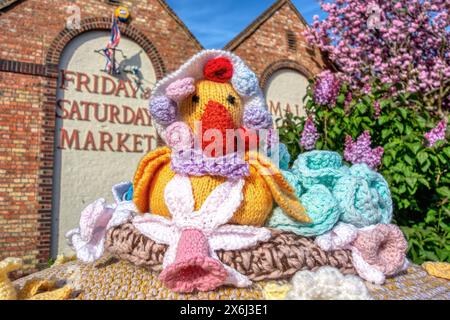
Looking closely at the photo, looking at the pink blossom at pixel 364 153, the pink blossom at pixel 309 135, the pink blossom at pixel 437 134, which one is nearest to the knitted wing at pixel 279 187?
the pink blossom at pixel 364 153

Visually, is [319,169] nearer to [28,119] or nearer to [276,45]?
[28,119]

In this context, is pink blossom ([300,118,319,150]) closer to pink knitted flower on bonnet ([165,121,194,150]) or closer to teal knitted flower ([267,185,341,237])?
teal knitted flower ([267,185,341,237])

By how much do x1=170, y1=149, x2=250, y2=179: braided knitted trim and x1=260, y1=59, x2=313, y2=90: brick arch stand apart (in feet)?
20.4

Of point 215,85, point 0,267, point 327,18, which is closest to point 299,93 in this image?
point 327,18

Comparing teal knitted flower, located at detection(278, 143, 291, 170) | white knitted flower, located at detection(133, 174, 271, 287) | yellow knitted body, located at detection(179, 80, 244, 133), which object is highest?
yellow knitted body, located at detection(179, 80, 244, 133)

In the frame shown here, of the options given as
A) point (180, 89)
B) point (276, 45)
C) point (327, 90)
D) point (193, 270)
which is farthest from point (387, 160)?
point (276, 45)

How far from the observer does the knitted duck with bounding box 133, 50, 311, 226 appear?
146 cm

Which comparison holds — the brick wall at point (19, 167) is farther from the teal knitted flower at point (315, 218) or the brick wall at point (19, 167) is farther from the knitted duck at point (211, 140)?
the teal knitted flower at point (315, 218)

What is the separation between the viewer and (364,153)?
104 inches

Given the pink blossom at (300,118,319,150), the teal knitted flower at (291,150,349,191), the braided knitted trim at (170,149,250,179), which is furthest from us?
the pink blossom at (300,118,319,150)

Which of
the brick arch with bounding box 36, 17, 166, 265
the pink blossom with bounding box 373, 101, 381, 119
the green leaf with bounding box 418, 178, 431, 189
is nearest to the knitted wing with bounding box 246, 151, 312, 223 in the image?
the green leaf with bounding box 418, 178, 431, 189

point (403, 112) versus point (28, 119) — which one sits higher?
point (28, 119)

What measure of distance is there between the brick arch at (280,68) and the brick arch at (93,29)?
2243mm

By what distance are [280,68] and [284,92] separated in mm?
536
